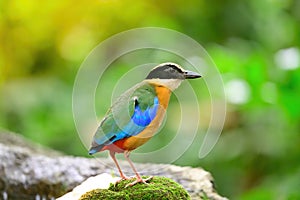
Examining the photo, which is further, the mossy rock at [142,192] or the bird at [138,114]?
the mossy rock at [142,192]

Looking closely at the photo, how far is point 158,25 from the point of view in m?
4.14

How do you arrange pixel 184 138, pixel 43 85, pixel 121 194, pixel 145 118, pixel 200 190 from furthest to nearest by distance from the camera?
1. pixel 43 85
2. pixel 184 138
3. pixel 200 190
4. pixel 121 194
5. pixel 145 118

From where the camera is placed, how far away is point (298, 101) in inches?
120

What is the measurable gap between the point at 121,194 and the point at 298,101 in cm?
157

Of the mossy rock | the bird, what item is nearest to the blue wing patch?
the bird

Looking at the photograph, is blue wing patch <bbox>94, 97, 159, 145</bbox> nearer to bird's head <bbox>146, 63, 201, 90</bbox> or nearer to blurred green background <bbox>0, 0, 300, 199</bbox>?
bird's head <bbox>146, 63, 201, 90</bbox>

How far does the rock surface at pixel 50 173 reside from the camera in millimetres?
2320

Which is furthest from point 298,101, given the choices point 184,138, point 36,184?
point 36,184

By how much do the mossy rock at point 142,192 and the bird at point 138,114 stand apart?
14 cm

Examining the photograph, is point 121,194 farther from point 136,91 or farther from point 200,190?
point 200,190

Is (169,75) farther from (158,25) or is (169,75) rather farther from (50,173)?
(158,25)

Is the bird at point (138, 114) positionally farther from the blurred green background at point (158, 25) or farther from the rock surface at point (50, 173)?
the blurred green background at point (158, 25)

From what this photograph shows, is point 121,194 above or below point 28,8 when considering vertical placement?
below

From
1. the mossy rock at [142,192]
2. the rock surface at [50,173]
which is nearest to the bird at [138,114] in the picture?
the mossy rock at [142,192]
